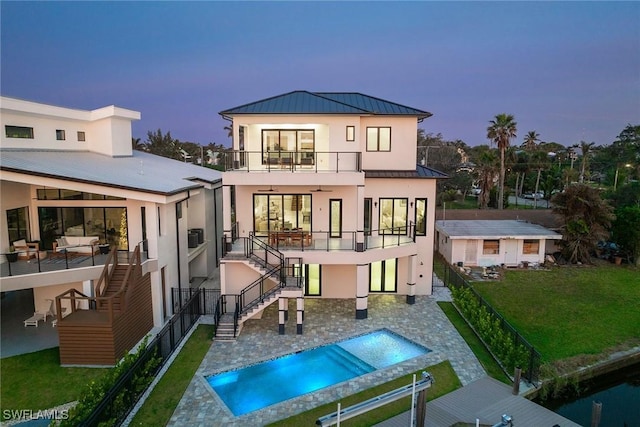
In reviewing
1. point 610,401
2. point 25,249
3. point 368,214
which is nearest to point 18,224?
point 25,249

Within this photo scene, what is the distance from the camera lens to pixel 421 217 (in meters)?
19.7

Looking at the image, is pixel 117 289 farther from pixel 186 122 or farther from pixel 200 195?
pixel 186 122

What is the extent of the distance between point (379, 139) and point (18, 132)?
Result: 54.5ft

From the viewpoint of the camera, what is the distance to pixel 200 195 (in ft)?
73.0

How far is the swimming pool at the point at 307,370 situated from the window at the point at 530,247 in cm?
1692

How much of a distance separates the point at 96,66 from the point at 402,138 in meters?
50.1

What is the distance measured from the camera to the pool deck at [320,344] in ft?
35.0

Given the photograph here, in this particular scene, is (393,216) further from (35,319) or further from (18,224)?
(35,319)

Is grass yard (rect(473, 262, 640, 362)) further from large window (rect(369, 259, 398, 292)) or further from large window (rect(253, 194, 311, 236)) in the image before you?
large window (rect(253, 194, 311, 236))

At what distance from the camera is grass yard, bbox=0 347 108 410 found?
10836 millimetres

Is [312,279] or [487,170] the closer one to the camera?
[312,279]

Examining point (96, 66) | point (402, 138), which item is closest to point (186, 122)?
point (96, 66)

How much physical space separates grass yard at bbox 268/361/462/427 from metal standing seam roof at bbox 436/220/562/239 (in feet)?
50.4

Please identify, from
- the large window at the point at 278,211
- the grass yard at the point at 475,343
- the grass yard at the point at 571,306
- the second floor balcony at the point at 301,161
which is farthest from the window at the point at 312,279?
the grass yard at the point at 571,306
